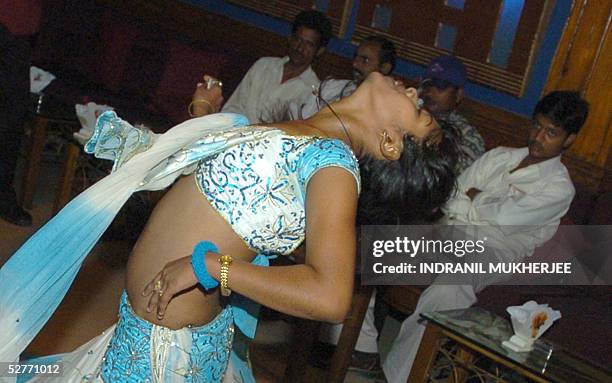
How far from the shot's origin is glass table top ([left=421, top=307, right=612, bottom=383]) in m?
2.60

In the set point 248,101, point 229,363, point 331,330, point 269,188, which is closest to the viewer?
point 269,188

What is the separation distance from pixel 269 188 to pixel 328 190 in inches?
7.5

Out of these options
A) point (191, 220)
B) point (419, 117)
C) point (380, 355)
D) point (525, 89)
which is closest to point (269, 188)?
point (191, 220)

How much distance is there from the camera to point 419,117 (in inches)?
67.1

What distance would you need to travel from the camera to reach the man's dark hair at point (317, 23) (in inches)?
199

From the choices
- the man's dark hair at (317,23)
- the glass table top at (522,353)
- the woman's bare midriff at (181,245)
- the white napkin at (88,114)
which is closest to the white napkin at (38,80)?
the white napkin at (88,114)

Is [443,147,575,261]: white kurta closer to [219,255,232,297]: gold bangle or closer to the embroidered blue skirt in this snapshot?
the embroidered blue skirt

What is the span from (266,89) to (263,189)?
3686 mm

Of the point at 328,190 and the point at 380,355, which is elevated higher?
the point at 328,190

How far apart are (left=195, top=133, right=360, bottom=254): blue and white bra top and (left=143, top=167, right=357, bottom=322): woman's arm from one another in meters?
0.14

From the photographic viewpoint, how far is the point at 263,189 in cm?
152

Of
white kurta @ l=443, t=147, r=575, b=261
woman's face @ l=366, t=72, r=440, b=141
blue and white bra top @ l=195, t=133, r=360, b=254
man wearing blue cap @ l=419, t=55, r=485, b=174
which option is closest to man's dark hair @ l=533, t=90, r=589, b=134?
white kurta @ l=443, t=147, r=575, b=261

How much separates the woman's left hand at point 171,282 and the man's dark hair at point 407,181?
1.46 ft

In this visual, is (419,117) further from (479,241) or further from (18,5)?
(18,5)
